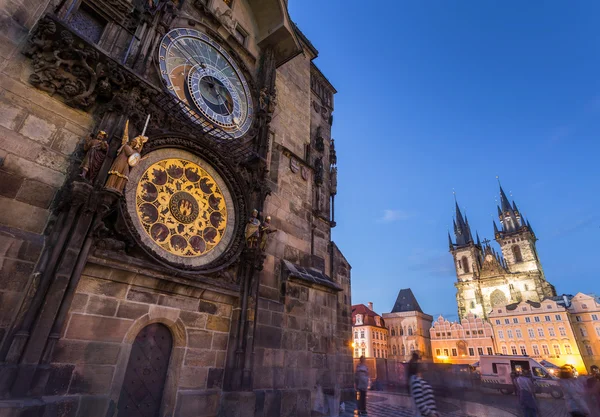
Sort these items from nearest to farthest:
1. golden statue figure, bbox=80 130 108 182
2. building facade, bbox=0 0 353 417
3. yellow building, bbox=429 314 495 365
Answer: building facade, bbox=0 0 353 417, golden statue figure, bbox=80 130 108 182, yellow building, bbox=429 314 495 365

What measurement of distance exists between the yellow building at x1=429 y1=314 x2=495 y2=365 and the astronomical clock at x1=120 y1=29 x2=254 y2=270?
205ft

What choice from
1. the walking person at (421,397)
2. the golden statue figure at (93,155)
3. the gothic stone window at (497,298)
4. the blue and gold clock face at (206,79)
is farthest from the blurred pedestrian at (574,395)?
the gothic stone window at (497,298)

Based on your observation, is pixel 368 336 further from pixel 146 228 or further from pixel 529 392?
pixel 146 228

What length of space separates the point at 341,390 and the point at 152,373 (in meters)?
7.24

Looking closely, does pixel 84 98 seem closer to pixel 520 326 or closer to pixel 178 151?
pixel 178 151

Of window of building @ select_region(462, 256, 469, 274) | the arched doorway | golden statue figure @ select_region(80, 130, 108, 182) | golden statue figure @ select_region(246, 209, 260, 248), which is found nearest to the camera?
golden statue figure @ select_region(80, 130, 108, 182)

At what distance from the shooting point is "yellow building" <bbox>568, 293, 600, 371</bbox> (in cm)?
4815

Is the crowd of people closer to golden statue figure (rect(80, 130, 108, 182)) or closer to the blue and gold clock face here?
golden statue figure (rect(80, 130, 108, 182))

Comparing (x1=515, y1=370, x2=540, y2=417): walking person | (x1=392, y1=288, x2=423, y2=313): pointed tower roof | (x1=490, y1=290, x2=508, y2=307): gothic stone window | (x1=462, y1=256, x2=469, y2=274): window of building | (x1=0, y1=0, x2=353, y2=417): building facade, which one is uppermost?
(x1=462, y1=256, x2=469, y2=274): window of building

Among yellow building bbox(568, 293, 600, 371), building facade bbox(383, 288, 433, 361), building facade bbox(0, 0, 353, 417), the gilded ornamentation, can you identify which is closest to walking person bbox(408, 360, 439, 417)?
building facade bbox(0, 0, 353, 417)

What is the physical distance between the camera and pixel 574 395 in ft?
19.4

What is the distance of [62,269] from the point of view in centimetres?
476

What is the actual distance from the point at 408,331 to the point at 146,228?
63112mm

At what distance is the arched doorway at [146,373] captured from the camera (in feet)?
18.2
